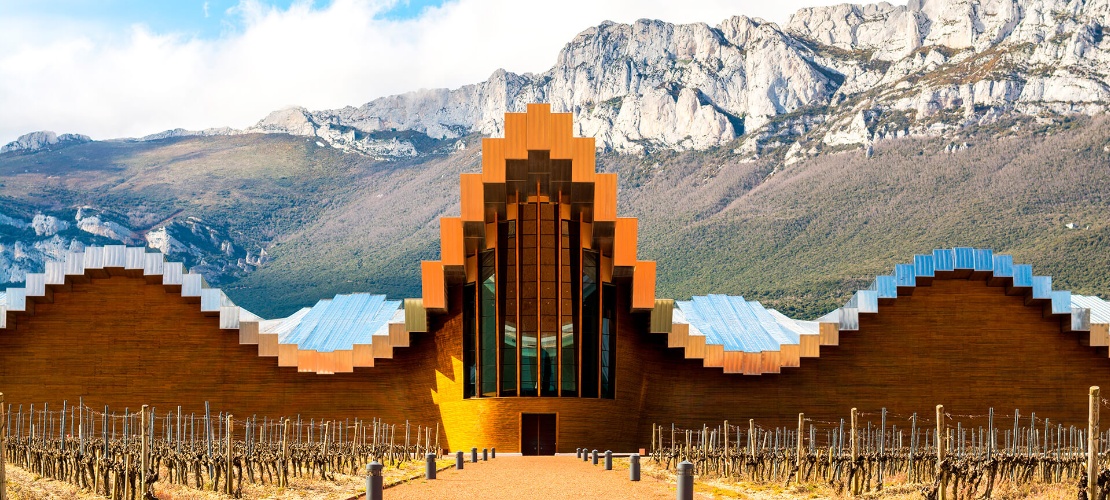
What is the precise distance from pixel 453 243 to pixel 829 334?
17276mm

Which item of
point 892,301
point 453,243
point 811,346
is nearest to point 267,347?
point 453,243

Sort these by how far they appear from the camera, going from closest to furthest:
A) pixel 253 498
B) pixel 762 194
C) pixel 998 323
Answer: pixel 253 498
pixel 998 323
pixel 762 194

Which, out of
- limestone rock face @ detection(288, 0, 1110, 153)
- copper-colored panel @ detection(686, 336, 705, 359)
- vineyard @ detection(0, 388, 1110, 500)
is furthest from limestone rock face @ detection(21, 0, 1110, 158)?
copper-colored panel @ detection(686, 336, 705, 359)

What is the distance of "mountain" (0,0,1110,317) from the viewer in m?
101

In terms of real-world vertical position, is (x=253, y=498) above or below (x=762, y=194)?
below

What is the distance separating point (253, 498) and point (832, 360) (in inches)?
1346

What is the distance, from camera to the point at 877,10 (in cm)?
15850

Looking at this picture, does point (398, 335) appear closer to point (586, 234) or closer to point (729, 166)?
point (586, 234)

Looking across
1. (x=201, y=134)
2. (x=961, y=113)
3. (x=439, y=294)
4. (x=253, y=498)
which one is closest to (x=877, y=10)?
(x=961, y=113)

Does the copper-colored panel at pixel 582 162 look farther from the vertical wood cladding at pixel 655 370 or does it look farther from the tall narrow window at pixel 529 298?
the vertical wood cladding at pixel 655 370

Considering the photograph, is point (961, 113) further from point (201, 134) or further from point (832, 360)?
point (201, 134)

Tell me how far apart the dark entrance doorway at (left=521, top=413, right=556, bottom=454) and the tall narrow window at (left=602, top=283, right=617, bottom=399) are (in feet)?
9.05

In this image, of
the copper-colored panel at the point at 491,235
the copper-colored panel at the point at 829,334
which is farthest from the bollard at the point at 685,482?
the copper-colored panel at the point at 829,334

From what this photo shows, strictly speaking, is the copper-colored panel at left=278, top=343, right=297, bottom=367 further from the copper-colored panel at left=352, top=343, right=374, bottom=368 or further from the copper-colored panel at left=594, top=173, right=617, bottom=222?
the copper-colored panel at left=594, top=173, right=617, bottom=222
